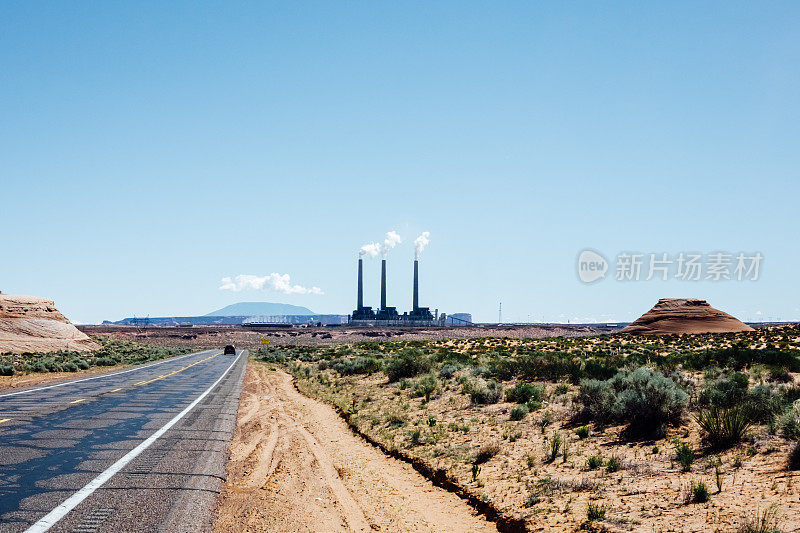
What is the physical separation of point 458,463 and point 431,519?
3.09m

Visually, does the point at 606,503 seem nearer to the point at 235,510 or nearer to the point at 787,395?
the point at 235,510

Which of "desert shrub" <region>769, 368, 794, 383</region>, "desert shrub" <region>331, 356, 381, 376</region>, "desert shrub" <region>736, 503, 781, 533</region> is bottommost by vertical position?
"desert shrub" <region>331, 356, 381, 376</region>

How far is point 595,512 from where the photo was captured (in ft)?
24.8

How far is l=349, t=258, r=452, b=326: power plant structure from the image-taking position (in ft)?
486

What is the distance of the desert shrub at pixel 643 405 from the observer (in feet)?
39.0

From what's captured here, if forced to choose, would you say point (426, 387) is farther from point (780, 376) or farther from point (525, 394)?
point (780, 376)

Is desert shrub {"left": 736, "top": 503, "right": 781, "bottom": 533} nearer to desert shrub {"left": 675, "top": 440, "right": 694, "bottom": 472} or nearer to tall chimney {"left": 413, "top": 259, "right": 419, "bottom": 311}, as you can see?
desert shrub {"left": 675, "top": 440, "right": 694, "bottom": 472}

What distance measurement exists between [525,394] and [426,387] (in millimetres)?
4625

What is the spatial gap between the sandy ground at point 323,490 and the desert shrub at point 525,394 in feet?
16.8

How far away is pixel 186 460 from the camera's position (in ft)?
32.8

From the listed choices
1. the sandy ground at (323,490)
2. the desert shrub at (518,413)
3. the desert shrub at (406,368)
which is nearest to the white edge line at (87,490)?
the sandy ground at (323,490)

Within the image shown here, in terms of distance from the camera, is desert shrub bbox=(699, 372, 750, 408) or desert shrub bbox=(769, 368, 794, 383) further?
desert shrub bbox=(769, 368, 794, 383)

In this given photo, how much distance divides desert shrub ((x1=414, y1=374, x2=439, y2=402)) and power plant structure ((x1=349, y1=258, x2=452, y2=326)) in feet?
400

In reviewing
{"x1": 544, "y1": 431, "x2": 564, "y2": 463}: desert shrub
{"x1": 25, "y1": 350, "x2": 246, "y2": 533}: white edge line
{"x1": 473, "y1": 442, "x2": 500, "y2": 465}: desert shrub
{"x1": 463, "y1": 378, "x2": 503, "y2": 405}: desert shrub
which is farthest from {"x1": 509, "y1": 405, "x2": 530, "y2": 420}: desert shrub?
{"x1": 25, "y1": 350, "x2": 246, "y2": 533}: white edge line
